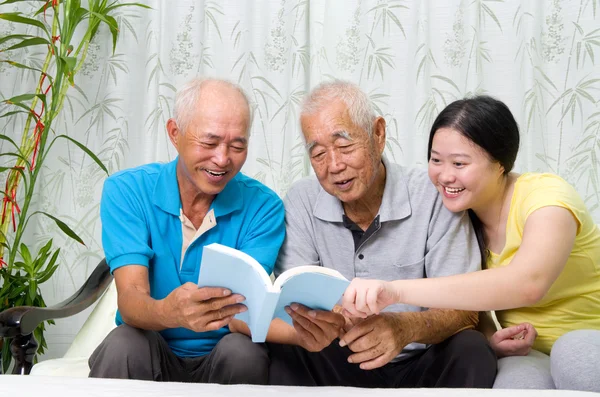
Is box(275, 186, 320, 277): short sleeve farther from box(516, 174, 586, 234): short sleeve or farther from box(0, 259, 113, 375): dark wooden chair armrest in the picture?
box(0, 259, 113, 375): dark wooden chair armrest

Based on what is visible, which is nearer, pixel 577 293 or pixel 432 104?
pixel 577 293

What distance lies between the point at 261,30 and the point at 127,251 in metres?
1.34

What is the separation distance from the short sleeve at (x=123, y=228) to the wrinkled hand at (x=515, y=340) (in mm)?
938

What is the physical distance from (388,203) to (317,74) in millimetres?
1031

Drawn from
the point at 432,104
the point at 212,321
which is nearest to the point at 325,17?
the point at 432,104

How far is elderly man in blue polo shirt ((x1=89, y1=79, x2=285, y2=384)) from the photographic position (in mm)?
1744

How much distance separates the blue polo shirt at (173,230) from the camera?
1890 millimetres

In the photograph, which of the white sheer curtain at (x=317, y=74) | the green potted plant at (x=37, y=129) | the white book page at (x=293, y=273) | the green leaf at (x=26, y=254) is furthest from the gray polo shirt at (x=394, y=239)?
the green leaf at (x=26, y=254)

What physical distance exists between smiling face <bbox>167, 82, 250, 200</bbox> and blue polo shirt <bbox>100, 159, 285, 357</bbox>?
0.32 ft

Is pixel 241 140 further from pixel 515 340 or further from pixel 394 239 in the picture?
pixel 515 340

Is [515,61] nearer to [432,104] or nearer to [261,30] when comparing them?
[432,104]

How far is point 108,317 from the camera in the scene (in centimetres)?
230

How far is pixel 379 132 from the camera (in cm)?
192

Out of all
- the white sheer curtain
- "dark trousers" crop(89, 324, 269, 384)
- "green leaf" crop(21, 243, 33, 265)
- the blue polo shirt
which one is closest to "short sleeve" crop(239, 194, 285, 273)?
the blue polo shirt
